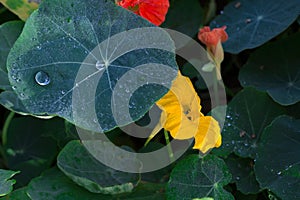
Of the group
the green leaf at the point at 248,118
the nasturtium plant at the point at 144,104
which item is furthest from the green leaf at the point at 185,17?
the green leaf at the point at 248,118

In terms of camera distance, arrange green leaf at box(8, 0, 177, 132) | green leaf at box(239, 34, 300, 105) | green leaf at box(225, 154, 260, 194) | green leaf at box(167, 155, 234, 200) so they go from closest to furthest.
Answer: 1. green leaf at box(8, 0, 177, 132)
2. green leaf at box(167, 155, 234, 200)
3. green leaf at box(225, 154, 260, 194)
4. green leaf at box(239, 34, 300, 105)

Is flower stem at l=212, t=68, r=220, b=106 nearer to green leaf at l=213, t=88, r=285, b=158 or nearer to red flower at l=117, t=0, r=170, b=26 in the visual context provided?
green leaf at l=213, t=88, r=285, b=158

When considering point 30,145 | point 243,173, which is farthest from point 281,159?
point 30,145

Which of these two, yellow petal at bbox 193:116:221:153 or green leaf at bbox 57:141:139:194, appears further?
green leaf at bbox 57:141:139:194

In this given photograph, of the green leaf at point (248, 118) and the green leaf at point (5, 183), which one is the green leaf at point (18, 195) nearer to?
the green leaf at point (5, 183)

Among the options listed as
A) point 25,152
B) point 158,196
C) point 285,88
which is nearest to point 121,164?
point 158,196

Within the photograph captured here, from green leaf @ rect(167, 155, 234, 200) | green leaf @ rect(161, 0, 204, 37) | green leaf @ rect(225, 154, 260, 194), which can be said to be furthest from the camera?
green leaf @ rect(161, 0, 204, 37)

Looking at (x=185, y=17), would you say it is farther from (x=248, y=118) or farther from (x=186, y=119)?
(x=186, y=119)

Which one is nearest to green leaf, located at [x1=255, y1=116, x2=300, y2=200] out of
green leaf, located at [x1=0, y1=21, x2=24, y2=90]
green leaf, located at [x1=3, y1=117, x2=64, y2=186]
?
green leaf, located at [x1=3, y1=117, x2=64, y2=186]
